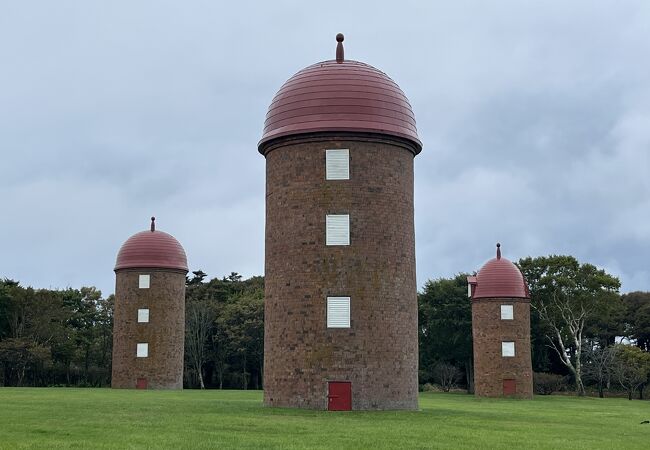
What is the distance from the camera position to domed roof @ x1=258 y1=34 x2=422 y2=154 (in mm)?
31594

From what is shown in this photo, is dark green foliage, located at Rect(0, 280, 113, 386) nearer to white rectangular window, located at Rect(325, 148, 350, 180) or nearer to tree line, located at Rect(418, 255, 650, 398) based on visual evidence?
tree line, located at Rect(418, 255, 650, 398)

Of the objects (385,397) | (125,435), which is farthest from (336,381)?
(125,435)

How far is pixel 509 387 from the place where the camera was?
55.5 metres

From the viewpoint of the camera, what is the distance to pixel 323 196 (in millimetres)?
31281

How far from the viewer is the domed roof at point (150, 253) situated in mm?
59812

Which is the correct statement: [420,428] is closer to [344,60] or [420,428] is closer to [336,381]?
[336,381]

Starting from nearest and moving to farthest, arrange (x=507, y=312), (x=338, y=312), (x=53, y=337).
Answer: (x=338, y=312) < (x=507, y=312) < (x=53, y=337)

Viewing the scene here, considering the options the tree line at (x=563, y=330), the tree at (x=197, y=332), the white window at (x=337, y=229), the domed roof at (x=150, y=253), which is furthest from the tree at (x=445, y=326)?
the white window at (x=337, y=229)

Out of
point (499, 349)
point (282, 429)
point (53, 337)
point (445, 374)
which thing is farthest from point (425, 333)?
point (282, 429)

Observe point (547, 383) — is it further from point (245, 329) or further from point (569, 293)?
point (245, 329)

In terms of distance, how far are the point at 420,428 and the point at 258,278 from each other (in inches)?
2495

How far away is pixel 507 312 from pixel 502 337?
167cm

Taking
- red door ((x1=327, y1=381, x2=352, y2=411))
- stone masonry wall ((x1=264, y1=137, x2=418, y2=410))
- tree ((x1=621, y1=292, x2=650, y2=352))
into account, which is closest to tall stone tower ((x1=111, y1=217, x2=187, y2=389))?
stone masonry wall ((x1=264, y1=137, x2=418, y2=410))

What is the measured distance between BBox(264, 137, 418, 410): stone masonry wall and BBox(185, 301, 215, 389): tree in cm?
4487
